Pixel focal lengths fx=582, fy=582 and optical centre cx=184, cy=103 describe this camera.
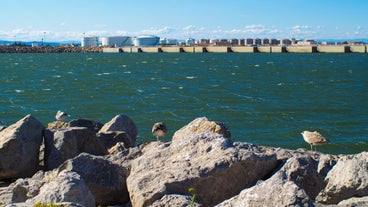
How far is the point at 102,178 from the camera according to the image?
782 cm

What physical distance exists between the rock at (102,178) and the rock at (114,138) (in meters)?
3.97

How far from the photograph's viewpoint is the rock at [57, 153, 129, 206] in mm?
7746

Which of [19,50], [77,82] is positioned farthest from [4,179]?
[19,50]

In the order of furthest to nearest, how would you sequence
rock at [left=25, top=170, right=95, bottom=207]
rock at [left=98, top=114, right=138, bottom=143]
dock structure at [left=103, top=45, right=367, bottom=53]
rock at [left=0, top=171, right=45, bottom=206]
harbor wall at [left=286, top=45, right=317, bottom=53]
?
1. harbor wall at [left=286, top=45, right=317, bottom=53]
2. dock structure at [left=103, top=45, right=367, bottom=53]
3. rock at [left=98, top=114, right=138, bottom=143]
4. rock at [left=0, top=171, right=45, bottom=206]
5. rock at [left=25, top=170, right=95, bottom=207]

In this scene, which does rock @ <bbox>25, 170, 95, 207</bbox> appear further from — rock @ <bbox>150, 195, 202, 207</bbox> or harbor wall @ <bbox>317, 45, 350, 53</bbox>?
harbor wall @ <bbox>317, 45, 350, 53</bbox>

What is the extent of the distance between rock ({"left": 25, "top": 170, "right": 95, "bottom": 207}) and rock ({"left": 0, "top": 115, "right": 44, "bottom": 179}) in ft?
11.9

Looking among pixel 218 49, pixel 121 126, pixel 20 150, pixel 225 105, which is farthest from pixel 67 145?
pixel 218 49

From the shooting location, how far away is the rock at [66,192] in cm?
614

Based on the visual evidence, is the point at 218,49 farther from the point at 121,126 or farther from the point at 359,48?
the point at 121,126

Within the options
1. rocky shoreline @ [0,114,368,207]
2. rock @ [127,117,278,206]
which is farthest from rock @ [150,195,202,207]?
rock @ [127,117,278,206]

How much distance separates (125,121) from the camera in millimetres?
13930

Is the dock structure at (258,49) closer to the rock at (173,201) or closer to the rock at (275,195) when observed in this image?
the rock at (173,201)

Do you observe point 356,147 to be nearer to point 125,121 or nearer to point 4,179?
point 125,121

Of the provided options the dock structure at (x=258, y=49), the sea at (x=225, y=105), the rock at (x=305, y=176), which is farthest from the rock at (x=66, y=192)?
the dock structure at (x=258, y=49)
